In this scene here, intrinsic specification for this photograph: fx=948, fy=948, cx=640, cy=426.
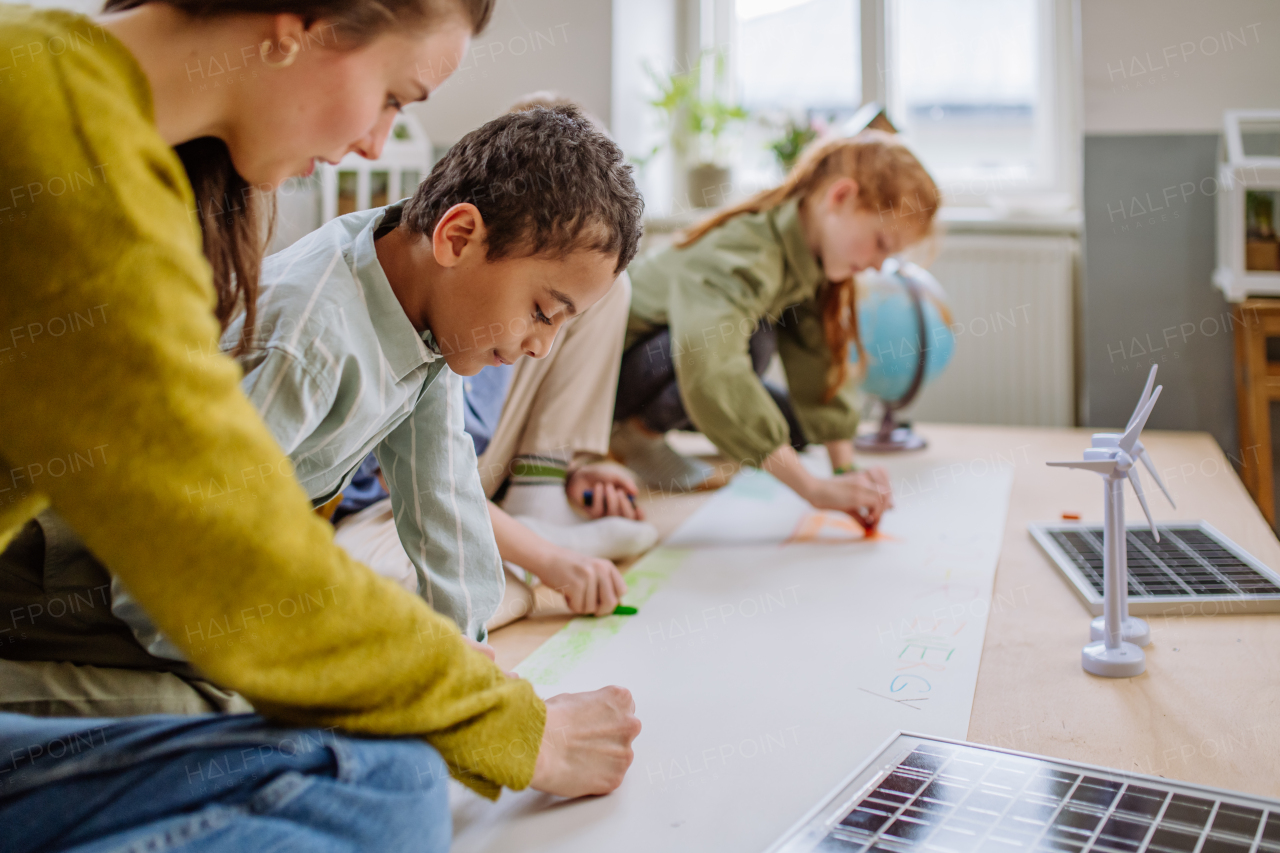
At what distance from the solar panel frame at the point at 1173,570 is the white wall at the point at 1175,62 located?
1144mm

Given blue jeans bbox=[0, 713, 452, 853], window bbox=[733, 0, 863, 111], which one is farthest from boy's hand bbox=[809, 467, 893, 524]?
window bbox=[733, 0, 863, 111]

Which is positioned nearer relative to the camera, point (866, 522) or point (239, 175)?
point (239, 175)

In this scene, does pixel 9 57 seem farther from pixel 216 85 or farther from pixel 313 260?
pixel 313 260

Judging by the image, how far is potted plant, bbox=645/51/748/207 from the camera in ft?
7.75

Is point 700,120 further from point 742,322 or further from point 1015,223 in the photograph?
point 742,322

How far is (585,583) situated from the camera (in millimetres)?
936

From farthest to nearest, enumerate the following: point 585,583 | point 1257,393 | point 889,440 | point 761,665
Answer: point 889,440 → point 1257,393 → point 585,583 → point 761,665

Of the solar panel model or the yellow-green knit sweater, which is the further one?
the solar panel model

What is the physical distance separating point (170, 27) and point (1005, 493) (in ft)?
4.17

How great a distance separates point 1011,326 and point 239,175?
204cm

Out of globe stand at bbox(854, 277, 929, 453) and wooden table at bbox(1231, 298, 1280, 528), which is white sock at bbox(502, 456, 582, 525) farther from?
wooden table at bbox(1231, 298, 1280, 528)

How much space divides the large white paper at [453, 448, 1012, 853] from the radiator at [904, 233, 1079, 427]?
3.30ft

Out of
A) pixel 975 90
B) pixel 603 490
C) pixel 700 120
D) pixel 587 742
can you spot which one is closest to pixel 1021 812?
pixel 587 742

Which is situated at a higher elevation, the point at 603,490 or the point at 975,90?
the point at 975,90
